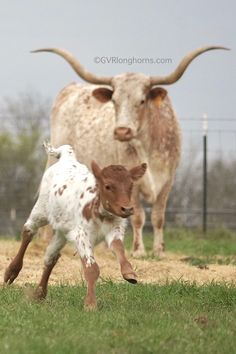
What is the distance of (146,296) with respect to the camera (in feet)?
24.7

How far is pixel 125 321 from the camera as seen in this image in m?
6.12

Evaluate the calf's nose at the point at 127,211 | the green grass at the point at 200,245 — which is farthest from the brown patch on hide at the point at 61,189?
the green grass at the point at 200,245

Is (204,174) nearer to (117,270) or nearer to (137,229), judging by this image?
(137,229)

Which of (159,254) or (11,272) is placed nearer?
(11,272)

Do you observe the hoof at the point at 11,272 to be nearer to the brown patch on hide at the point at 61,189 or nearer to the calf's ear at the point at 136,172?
the brown patch on hide at the point at 61,189

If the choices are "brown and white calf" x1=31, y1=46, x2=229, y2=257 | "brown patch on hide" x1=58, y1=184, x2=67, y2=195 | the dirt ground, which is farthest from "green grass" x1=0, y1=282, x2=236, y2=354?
"brown and white calf" x1=31, y1=46, x2=229, y2=257

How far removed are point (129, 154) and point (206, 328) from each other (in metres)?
7.31

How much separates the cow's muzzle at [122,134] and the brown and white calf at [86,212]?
4572mm

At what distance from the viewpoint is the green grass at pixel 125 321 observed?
5.33 m

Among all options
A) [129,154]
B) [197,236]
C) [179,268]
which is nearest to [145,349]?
[179,268]

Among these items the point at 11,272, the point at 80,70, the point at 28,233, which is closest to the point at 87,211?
the point at 28,233

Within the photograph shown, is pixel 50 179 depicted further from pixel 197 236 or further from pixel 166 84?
pixel 197 236

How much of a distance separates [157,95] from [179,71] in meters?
0.54

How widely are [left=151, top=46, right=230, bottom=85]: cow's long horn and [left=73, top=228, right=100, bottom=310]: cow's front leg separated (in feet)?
21.3
